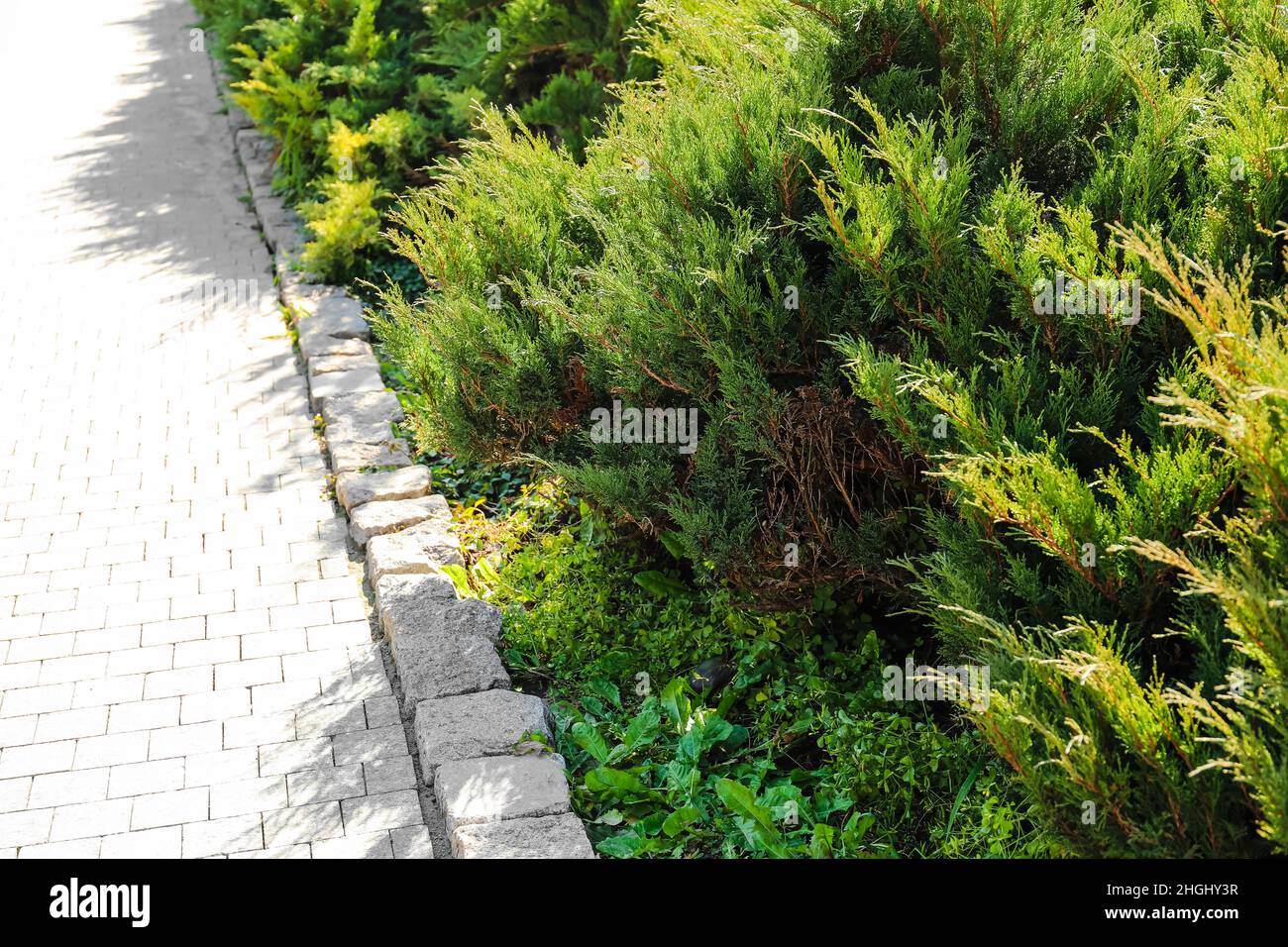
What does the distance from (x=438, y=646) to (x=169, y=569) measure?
5.16 feet

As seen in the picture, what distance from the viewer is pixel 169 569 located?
5.66 m

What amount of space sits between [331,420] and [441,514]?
1.25 metres

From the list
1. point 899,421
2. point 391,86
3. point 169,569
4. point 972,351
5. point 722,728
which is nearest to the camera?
point 899,421

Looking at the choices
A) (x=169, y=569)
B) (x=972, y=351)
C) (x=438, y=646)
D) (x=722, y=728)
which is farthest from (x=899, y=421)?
(x=169, y=569)

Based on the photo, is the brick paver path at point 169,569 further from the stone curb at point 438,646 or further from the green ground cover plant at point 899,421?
the green ground cover plant at point 899,421

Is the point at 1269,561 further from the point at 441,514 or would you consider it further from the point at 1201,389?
the point at 441,514

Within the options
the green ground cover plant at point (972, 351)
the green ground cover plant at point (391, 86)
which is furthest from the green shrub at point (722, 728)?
the green ground cover plant at point (391, 86)

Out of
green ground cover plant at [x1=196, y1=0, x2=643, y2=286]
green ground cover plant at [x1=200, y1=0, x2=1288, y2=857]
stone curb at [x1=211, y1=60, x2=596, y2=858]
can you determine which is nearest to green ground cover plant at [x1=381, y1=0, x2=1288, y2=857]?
green ground cover plant at [x1=200, y1=0, x2=1288, y2=857]

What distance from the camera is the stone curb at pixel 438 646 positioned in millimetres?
4041

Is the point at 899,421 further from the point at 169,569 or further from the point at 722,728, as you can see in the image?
the point at 169,569

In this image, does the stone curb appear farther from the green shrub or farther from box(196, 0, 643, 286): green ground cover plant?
box(196, 0, 643, 286): green ground cover plant

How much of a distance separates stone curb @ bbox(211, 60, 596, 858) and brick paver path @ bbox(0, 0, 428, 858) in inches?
6.4

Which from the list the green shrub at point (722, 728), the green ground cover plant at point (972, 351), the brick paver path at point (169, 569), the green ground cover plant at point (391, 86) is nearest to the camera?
the green ground cover plant at point (972, 351)

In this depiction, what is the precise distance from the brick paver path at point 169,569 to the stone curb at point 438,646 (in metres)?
0.16
